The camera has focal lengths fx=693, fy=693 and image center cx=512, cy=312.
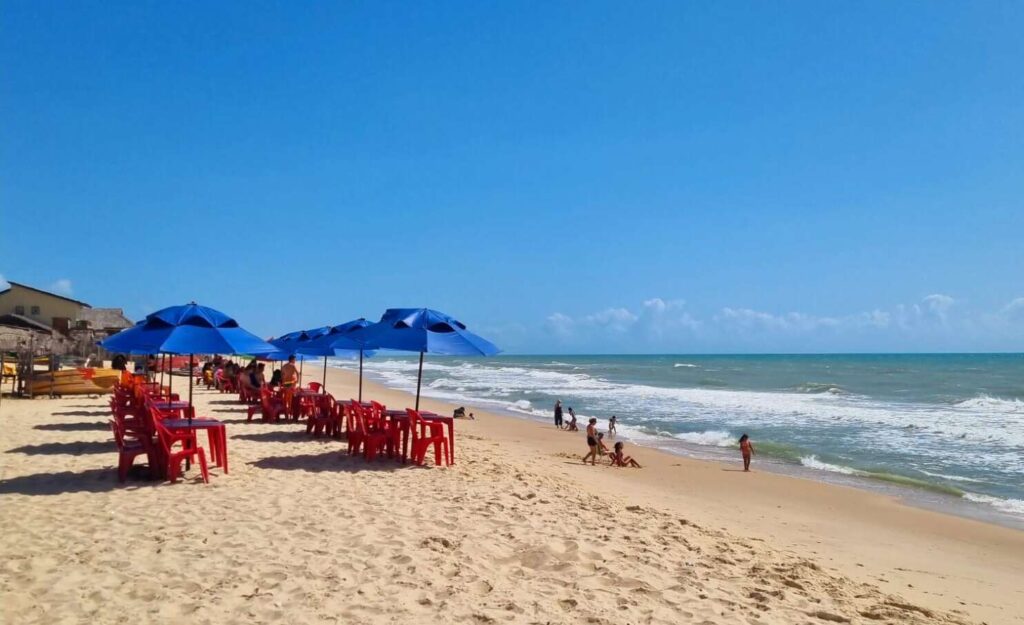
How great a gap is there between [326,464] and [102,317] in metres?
34.1

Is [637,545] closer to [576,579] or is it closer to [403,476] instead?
[576,579]

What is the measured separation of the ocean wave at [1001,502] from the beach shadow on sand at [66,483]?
37.8ft

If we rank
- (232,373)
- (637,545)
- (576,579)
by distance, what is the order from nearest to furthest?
(576,579) < (637,545) < (232,373)

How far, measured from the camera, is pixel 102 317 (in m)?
36.6

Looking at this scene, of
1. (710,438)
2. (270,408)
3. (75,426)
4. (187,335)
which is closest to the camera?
(187,335)

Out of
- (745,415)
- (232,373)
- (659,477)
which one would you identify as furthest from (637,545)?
(745,415)

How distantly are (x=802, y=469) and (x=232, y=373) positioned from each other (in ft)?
49.4

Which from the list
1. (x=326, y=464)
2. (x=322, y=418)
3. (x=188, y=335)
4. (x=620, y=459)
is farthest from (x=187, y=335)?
(x=620, y=459)

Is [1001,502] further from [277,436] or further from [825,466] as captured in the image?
[277,436]

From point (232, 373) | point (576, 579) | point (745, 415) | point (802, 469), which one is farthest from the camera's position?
point (745, 415)

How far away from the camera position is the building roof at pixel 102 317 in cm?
3591

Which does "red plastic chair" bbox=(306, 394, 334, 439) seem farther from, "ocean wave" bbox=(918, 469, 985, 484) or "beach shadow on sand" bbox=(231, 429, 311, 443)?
"ocean wave" bbox=(918, 469, 985, 484)

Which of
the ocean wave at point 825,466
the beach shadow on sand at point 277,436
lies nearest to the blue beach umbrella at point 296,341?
the beach shadow on sand at point 277,436

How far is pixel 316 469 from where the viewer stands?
811cm
